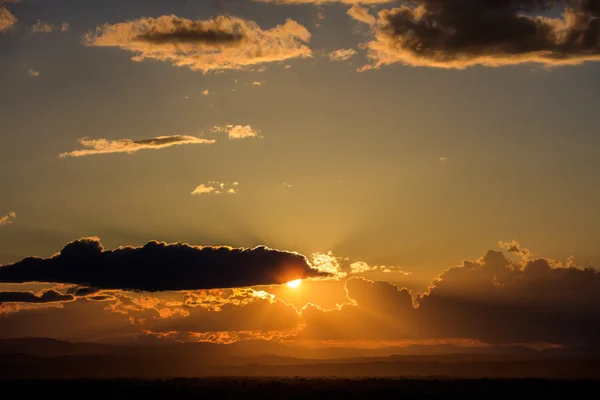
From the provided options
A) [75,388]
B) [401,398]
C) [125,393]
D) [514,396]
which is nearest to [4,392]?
[75,388]

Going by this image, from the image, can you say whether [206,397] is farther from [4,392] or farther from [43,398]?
[4,392]

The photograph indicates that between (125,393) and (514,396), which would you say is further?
(125,393)

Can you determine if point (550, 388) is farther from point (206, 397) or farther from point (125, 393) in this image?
point (125, 393)

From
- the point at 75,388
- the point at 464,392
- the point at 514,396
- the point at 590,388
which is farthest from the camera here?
the point at 75,388

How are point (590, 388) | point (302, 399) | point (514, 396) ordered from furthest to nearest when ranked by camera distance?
point (590, 388)
point (514, 396)
point (302, 399)

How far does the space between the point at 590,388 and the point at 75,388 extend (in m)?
116

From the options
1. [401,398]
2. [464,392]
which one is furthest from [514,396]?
[401,398]

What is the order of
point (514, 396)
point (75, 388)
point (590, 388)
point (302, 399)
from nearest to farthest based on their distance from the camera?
point (302, 399) < point (514, 396) < point (590, 388) < point (75, 388)

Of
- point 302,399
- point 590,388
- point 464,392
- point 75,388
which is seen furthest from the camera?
point 75,388

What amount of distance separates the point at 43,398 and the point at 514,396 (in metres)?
89.9

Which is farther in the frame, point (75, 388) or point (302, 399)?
point (75, 388)

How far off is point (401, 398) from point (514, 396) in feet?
79.5

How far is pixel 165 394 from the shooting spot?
16900cm

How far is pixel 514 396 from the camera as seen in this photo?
6304 inches
